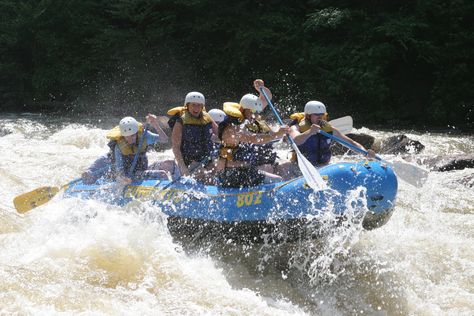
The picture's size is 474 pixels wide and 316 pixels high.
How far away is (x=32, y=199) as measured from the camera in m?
5.80

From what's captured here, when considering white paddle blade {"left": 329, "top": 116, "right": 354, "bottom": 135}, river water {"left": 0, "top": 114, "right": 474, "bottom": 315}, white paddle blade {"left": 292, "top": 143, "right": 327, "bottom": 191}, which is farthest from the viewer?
white paddle blade {"left": 329, "top": 116, "right": 354, "bottom": 135}

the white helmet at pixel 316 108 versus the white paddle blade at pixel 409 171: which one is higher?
the white helmet at pixel 316 108

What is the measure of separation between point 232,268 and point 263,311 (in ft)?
2.86

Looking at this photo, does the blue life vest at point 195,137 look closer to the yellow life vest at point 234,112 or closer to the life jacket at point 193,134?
the life jacket at point 193,134

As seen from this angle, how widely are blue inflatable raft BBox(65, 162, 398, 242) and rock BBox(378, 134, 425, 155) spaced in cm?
506

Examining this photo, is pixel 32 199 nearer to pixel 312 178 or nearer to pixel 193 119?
pixel 193 119

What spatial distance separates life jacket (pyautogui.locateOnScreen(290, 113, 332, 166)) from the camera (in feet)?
17.0

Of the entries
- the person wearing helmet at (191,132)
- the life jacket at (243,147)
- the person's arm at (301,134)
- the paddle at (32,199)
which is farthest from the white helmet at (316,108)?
the paddle at (32,199)

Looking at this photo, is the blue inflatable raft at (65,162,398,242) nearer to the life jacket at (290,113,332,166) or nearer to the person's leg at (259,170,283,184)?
the person's leg at (259,170,283,184)

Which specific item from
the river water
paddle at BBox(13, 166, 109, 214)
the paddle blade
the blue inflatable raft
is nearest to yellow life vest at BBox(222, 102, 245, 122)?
the blue inflatable raft

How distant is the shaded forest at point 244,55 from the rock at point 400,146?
3155 mm

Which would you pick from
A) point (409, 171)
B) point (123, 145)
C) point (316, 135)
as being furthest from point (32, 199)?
point (409, 171)

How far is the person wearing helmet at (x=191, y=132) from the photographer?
533 centimetres

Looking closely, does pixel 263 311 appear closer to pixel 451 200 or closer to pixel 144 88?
pixel 451 200
